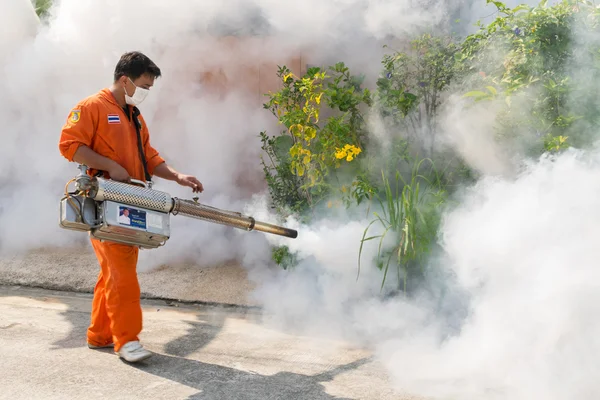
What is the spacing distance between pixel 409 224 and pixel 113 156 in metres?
1.92

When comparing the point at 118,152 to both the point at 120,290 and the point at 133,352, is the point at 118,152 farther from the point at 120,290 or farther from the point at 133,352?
the point at 133,352

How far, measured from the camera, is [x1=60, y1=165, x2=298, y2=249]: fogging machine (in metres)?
3.83

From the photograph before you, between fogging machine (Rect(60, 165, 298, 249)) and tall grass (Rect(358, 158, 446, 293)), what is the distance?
4.46 ft

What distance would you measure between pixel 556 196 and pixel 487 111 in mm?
1094

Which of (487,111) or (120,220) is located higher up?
(487,111)

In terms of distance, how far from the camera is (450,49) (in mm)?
5359

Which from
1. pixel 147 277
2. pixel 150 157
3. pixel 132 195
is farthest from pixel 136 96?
pixel 147 277

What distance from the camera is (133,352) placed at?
13.6 feet

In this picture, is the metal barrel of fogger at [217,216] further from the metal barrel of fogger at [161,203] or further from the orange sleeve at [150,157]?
the orange sleeve at [150,157]

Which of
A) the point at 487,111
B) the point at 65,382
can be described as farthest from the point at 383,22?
the point at 65,382

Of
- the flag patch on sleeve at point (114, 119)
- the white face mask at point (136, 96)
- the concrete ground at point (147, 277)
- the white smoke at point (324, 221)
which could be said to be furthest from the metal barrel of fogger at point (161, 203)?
the concrete ground at point (147, 277)

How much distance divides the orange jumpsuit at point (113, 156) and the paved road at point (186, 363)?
0.82 feet

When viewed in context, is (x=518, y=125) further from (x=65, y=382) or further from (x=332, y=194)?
(x=65, y=382)

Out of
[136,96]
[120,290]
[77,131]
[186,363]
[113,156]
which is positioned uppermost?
[136,96]
